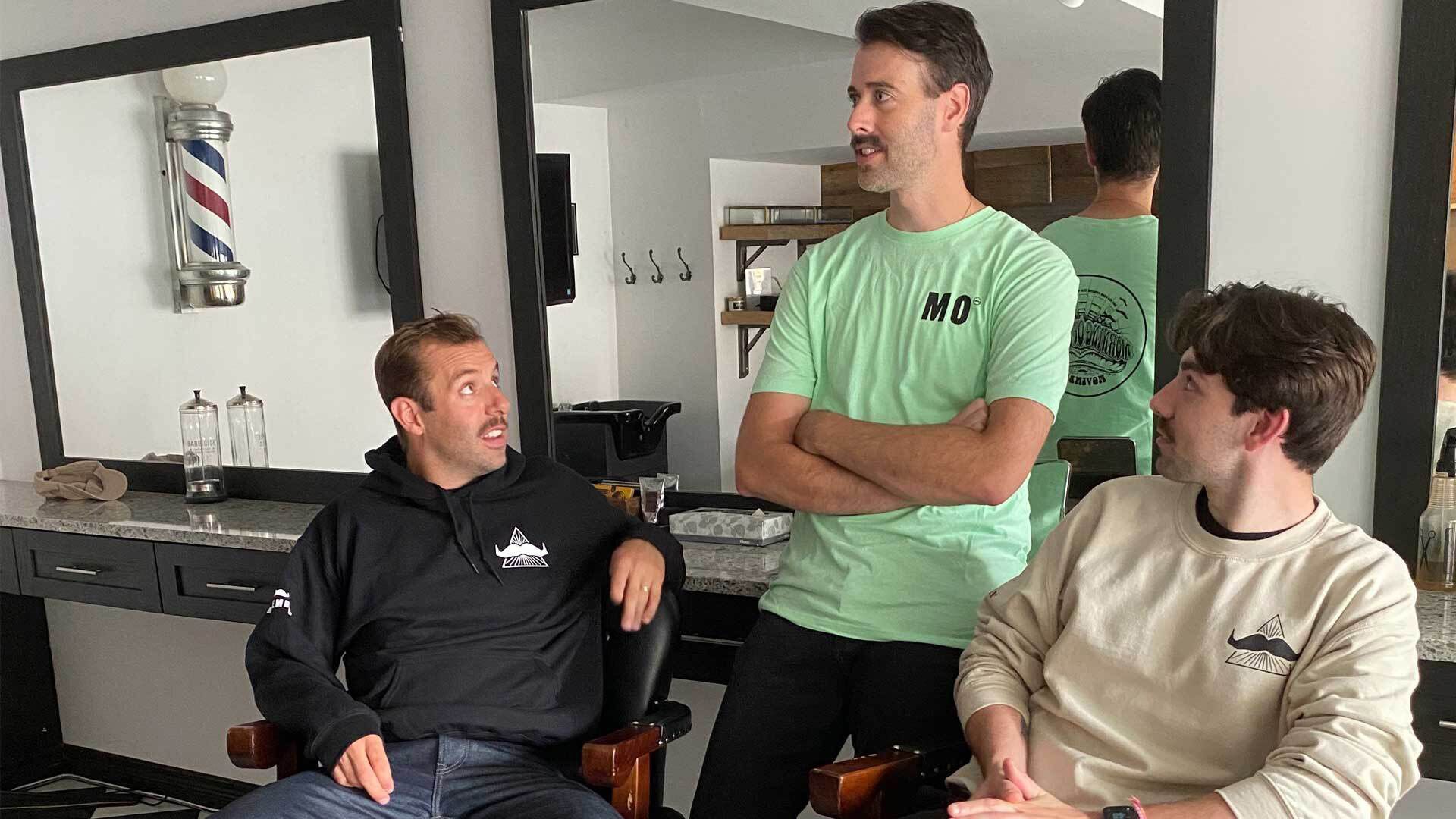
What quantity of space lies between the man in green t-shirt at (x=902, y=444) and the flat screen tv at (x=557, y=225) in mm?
1018

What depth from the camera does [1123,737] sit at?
1.60m

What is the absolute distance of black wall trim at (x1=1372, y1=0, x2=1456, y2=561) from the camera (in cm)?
194

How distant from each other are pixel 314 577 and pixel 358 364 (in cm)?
116

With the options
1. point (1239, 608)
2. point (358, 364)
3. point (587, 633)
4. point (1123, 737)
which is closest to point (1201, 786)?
point (1123, 737)

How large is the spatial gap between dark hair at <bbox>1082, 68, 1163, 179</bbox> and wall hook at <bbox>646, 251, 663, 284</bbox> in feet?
3.12

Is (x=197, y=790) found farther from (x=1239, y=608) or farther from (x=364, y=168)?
(x=1239, y=608)

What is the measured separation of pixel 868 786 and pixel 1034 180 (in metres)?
1.15

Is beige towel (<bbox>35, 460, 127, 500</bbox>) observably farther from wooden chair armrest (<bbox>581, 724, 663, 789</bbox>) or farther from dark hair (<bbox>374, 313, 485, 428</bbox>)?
wooden chair armrest (<bbox>581, 724, 663, 789</bbox>)

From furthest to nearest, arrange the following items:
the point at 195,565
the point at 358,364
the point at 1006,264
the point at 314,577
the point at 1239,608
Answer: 1. the point at 358,364
2. the point at 195,565
3. the point at 314,577
4. the point at 1006,264
5. the point at 1239,608

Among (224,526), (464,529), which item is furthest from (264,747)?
(224,526)

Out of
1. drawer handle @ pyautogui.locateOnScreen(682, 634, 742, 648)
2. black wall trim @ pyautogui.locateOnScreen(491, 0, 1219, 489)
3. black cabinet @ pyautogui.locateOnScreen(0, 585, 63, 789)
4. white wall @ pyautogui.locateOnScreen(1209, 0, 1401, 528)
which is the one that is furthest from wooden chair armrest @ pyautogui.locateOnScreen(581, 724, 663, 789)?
black cabinet @ pyautogui.locateOnScreen(0, 585, 63, 789)

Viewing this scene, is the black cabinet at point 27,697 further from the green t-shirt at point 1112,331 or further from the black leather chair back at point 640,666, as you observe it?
the green t-shirt at point 1112,331

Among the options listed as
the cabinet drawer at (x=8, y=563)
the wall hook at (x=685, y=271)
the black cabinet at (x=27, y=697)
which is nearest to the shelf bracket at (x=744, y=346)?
the wall hook at (x=685, y=271)

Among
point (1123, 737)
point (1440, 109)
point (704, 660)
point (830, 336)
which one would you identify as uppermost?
point (1440, 109)
